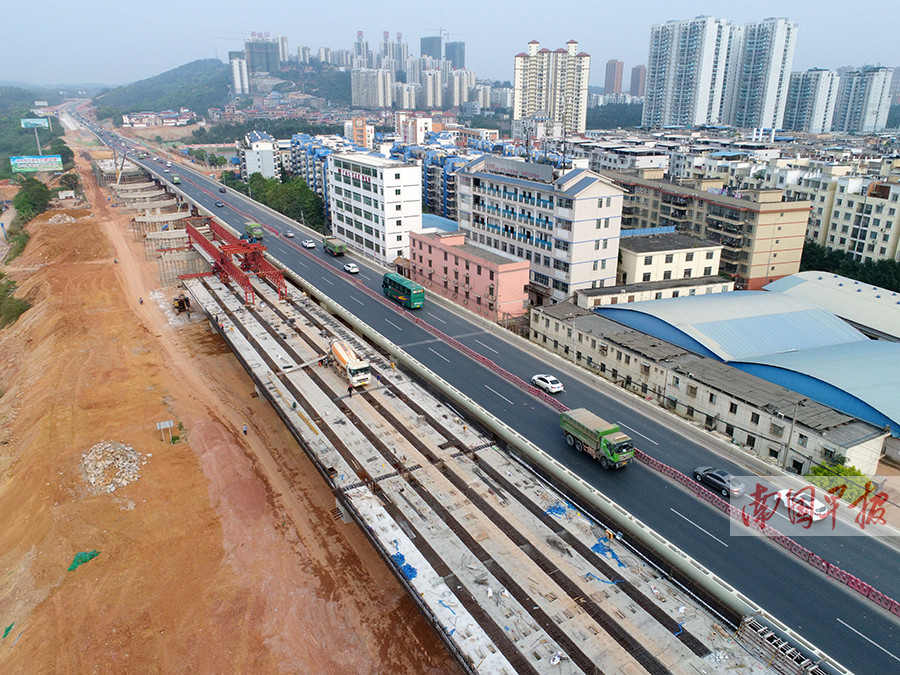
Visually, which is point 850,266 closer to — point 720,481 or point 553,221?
point 553,221

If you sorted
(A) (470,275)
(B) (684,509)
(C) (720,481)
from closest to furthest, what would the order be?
(B) (684,509) → (C) (720,481) → (A) (470,275)

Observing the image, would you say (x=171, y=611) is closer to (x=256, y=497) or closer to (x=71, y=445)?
(x=256, y=497)

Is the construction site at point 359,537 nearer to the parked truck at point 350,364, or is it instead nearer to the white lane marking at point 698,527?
the parked truck at point 350,364

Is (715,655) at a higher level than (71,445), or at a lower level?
higher

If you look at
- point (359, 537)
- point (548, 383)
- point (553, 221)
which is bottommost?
point (359, 537)

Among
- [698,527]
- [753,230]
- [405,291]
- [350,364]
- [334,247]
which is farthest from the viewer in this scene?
[334,247]

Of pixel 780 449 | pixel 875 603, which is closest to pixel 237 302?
pixel 780 449

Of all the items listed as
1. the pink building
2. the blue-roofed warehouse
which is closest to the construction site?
the pink building

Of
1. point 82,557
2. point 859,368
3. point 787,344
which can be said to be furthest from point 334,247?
point 859,368
